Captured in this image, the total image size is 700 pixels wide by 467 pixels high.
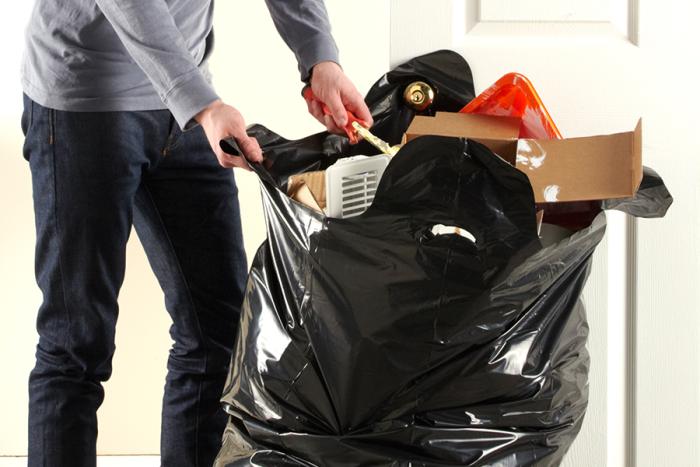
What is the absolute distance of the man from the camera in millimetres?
1204

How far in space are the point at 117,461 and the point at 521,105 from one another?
1.64 metres

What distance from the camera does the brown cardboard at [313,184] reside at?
976 mm

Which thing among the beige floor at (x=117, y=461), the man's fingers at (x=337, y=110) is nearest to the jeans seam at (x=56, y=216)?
the man's fingers at (x=337, y=110)

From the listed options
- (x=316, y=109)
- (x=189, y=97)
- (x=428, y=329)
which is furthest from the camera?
(x=316, y=109)

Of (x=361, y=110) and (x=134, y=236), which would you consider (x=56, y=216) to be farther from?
(x=134, y=236)

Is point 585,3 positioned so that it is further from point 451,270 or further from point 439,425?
point 439,425

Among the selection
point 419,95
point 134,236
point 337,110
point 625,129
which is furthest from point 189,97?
point 134,236

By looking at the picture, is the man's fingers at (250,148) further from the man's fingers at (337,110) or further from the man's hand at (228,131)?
the man's fingers at (337,110)

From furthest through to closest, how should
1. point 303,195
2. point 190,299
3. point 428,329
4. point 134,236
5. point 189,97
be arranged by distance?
point 134,236, point 190,299, point 189,97, point 303,195, point 428,329

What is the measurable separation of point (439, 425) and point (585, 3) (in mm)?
590

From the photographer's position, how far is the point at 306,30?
1.25m

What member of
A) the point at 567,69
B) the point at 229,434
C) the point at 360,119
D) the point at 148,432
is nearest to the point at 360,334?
the point at 229,434

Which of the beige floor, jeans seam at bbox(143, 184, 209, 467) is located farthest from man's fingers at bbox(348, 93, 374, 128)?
the beige floor

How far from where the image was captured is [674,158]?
1123 millimetres
